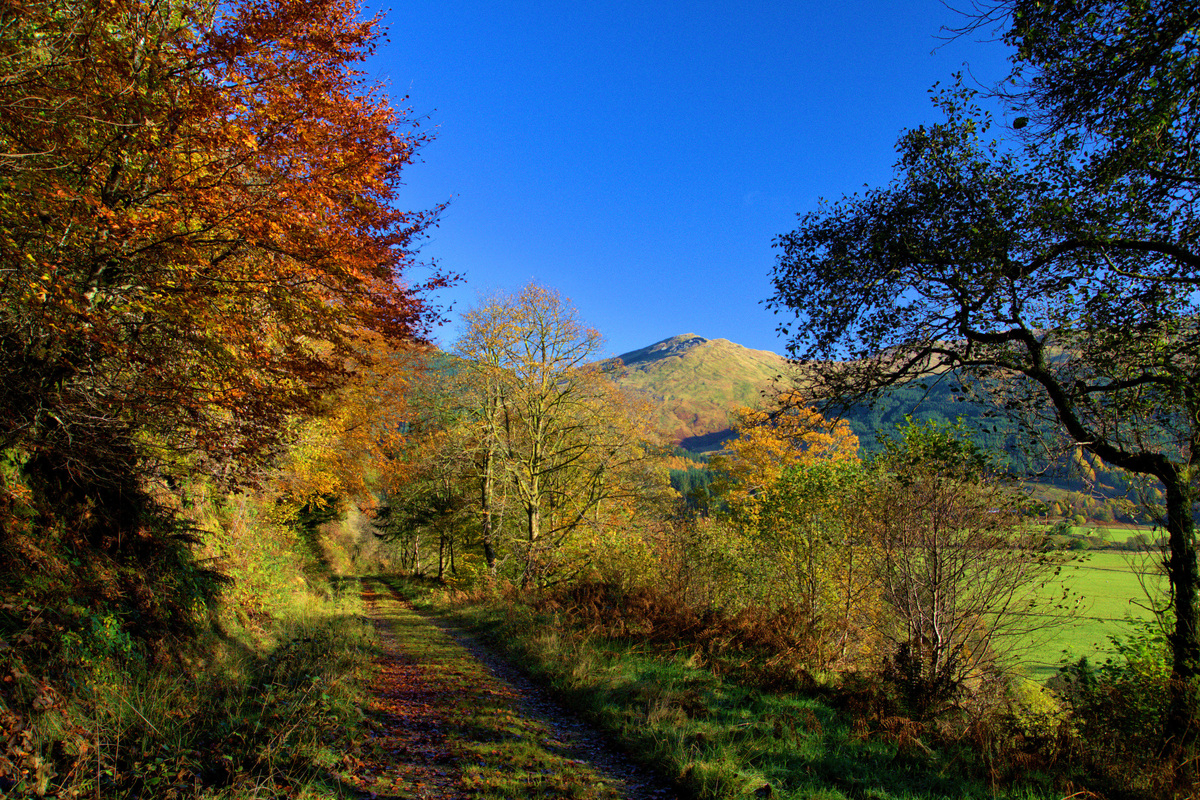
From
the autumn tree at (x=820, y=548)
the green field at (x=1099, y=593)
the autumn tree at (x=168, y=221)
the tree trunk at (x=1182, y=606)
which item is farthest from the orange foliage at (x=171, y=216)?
the autumn tree at (x=820, y=548)

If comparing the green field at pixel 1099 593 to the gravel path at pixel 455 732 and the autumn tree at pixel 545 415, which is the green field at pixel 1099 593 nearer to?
the gravel path at pixel 455 732

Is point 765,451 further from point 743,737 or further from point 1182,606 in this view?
point 743,737

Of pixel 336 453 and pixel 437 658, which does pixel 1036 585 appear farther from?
pixel 336 453

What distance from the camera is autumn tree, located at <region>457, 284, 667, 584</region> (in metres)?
18.8

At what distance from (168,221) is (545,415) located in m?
14.5

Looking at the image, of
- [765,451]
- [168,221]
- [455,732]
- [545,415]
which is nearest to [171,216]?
[168,221]

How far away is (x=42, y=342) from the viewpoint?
18.9 feet

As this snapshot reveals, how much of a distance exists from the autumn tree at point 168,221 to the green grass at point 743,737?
615cm

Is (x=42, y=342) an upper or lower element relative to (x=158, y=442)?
upper

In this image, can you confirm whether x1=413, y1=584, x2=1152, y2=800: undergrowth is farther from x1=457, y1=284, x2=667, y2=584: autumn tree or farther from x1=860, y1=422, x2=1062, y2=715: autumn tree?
x1=457, y1=284, x2=667, y2=584: autumn tree

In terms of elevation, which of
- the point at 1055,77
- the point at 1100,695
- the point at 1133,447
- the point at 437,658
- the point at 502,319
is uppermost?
the point at 502,319

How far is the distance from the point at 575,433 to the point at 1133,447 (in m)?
15.6

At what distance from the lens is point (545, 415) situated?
774 inches

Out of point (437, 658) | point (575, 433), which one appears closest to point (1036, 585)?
point (437, 658)
